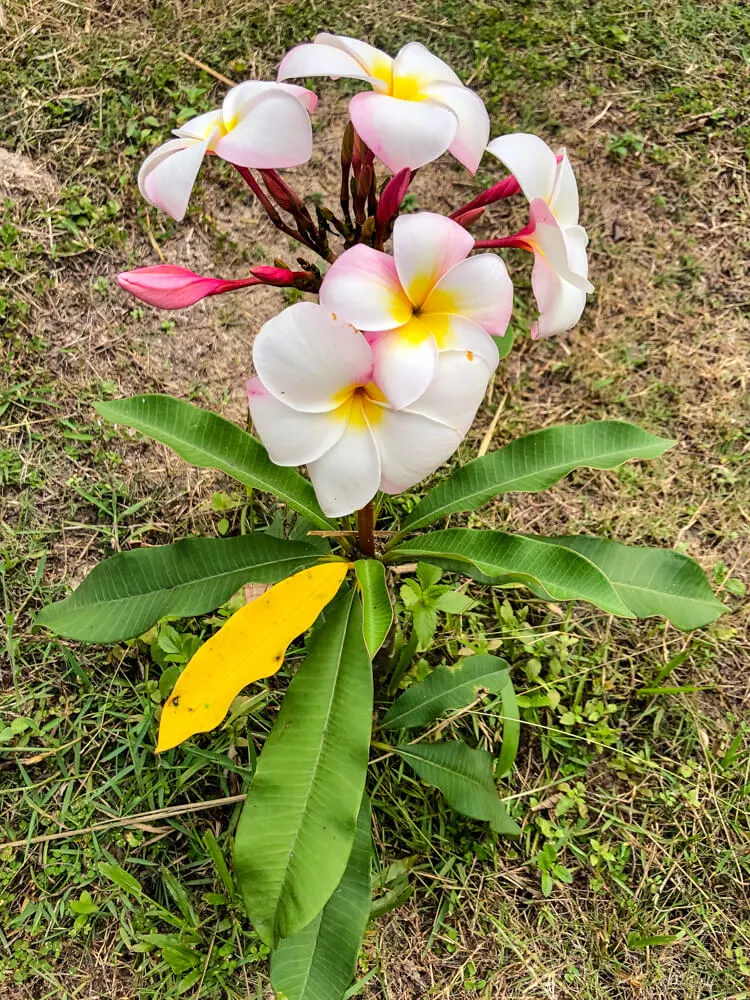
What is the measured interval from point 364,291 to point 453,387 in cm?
16

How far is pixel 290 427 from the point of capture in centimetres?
103

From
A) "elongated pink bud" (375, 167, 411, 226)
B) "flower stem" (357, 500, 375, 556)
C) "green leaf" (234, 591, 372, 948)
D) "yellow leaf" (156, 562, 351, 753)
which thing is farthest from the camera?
"flower stem" (357, 500, 375, 556)

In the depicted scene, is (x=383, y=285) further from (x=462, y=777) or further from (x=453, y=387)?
(x=462, y=777)

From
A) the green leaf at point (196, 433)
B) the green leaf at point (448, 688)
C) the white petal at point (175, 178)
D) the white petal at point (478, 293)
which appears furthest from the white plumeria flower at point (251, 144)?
the green leaf at point (448, 688)

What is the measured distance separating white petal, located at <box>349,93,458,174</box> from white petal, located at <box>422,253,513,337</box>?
14cm

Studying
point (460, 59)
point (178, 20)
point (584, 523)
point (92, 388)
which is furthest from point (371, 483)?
point (178, 20)

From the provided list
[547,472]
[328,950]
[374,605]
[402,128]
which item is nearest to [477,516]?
[547,472]

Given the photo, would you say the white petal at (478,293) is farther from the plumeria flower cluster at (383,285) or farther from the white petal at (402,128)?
the white petal at (402,128)

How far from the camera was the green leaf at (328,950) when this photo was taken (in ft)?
4.74

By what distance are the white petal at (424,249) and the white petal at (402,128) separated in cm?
7

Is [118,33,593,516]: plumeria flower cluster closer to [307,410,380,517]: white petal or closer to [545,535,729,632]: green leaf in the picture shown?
[307,410,380,517]: white petal

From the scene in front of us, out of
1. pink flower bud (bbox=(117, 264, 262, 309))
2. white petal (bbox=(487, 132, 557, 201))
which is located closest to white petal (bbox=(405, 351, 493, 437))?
white petal (bbox=(487, 132, 557, 201))

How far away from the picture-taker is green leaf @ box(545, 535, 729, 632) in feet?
5.50

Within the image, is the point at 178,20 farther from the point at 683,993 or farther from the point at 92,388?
the point at 683,993
